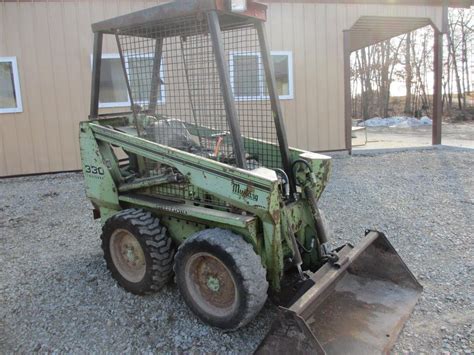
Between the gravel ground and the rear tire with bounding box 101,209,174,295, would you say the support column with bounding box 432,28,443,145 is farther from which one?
the rear tire with bounding box 101,209,174,295

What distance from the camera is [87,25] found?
818 centimetres

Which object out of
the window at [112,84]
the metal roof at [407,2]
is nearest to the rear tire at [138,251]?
the window at [112,84]

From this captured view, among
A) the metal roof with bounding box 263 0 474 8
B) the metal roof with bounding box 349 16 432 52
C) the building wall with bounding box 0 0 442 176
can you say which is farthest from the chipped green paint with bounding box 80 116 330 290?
the metal roof with bounding box 349 16 432 52

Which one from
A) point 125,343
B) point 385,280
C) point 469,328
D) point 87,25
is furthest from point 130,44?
point 87,25

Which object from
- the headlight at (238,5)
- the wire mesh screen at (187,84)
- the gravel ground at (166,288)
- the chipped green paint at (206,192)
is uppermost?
the headlight at (238,5)

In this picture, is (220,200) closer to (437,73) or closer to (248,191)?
(248,191)

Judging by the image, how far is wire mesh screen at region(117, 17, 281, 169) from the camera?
3.34 m

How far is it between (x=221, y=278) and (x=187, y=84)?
1484mm

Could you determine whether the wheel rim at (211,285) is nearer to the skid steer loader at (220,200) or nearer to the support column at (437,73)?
the skid steer loader at (220,200)

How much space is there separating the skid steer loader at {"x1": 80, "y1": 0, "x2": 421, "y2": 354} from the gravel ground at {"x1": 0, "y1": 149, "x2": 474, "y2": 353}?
0.58 feet

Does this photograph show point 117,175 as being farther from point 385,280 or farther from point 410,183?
point 410,183

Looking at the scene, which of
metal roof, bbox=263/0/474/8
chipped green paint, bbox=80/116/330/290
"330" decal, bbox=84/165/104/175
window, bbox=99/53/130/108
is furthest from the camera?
metal roof, bbox=263/0/474/8

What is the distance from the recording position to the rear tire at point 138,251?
3.30 metres

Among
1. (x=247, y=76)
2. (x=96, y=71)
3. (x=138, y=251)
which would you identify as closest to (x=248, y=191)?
(x=138, y=251)
